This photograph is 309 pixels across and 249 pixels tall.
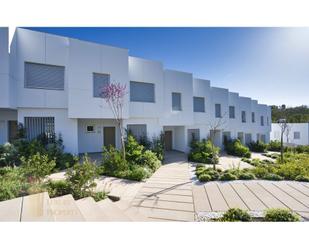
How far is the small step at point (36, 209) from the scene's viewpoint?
2688 mm

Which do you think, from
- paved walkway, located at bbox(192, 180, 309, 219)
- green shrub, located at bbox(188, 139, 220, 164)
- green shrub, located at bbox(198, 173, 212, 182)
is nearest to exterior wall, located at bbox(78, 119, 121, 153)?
green shrub, located at bbox(188, 139, 220, 164)

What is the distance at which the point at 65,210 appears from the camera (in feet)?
10.4

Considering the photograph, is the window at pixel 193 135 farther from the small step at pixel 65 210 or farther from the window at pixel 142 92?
the small step at pixel 65 210

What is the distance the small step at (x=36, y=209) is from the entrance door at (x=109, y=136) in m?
8.82

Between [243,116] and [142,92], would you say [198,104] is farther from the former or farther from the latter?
[243,116]

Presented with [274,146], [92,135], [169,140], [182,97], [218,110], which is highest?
[182,97]

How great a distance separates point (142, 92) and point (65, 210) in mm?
9024

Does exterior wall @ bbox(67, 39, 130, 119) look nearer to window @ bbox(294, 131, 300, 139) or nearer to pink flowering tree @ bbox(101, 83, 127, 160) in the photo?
pink flowering tree @ bbox(101, 83, 127, 160)

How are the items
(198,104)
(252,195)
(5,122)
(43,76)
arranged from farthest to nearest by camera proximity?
(198,104), (5,122), (43,76), (252,195)

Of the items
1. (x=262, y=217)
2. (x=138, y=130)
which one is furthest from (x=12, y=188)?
(x=138, y=130)

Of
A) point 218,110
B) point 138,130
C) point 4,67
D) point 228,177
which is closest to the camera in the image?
point 228,177

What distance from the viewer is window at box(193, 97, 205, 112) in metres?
14.6
